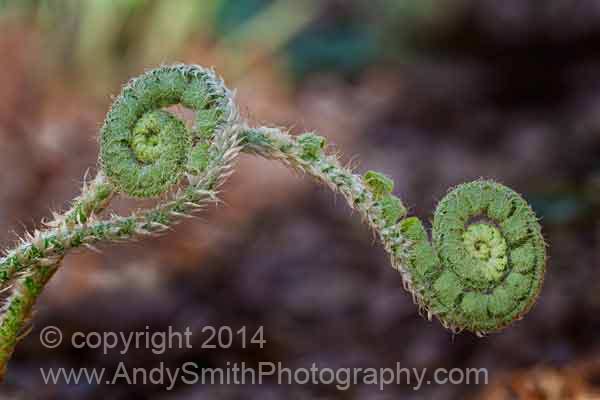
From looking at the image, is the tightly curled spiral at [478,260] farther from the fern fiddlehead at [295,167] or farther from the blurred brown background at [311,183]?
the blurred brown background at [311,183]

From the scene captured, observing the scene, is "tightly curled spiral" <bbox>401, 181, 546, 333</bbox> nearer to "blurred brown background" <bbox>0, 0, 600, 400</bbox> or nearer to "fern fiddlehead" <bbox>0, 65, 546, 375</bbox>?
"fern fiddlehead" <bbox>0, 65, 546, 375</bbox>

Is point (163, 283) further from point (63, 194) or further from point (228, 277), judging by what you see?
point (63, 194)

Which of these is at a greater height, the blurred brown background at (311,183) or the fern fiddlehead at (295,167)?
the blurred brown background at (311,183)

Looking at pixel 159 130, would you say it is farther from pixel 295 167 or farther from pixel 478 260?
pixel 478 260

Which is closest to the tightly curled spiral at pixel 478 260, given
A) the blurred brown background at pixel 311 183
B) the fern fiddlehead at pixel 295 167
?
the fern fiddlehead at pixel 295 167

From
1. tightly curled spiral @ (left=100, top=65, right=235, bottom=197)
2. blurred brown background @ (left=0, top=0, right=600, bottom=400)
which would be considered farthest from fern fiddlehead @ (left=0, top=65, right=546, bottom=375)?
blurred brown background @ (left=0, top=0, right=600, bottom=400)

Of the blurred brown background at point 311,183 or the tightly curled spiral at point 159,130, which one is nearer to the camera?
the tightly curled spiral at point 159,130

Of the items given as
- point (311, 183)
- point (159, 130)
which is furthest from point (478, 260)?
A: point (311, 183)
